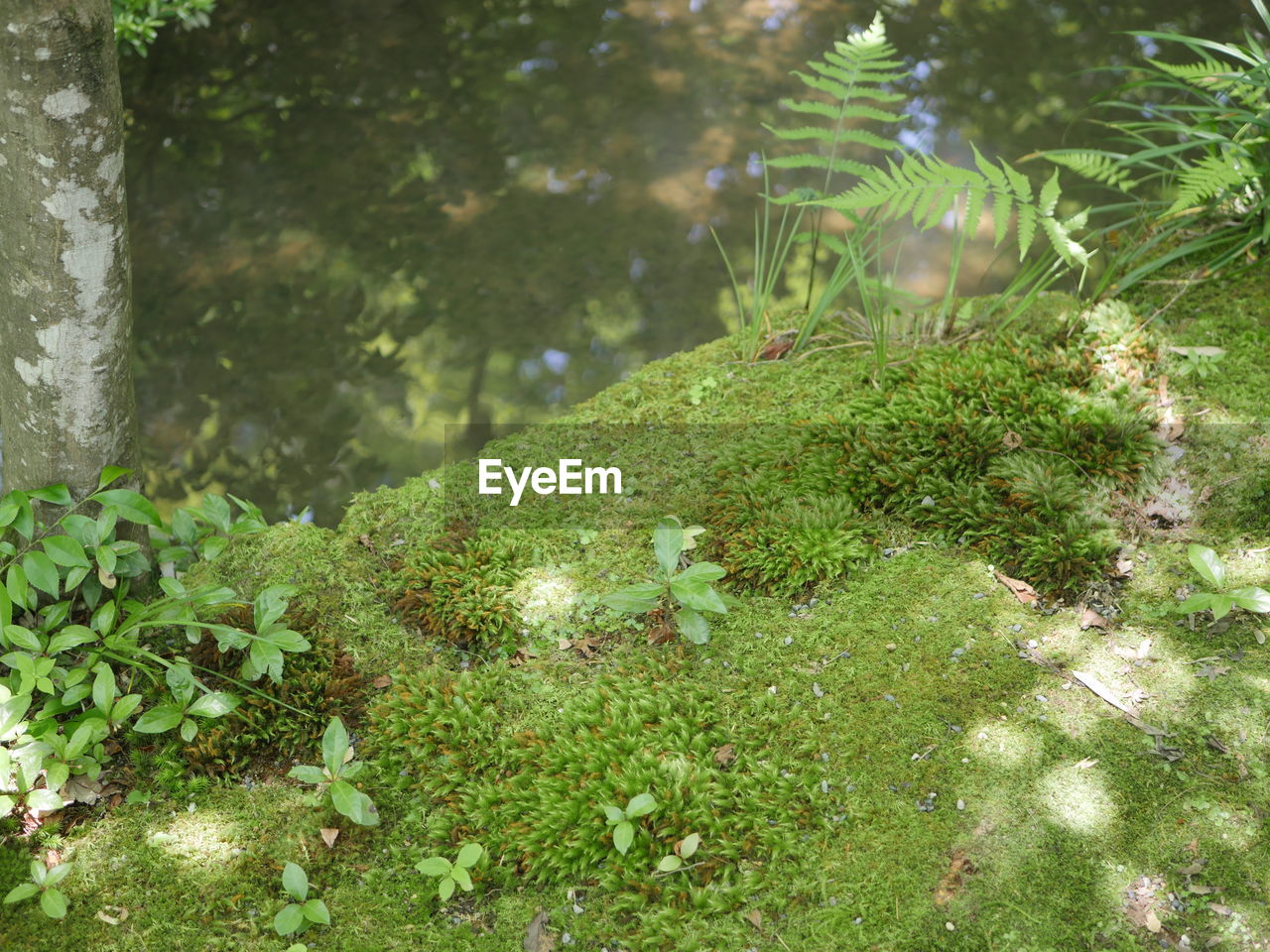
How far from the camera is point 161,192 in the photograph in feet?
18.8

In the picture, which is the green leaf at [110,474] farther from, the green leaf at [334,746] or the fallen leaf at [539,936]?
the fallen leaf at [539,936]

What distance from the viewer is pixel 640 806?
2.60 m

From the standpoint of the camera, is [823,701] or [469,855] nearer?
[469,855]

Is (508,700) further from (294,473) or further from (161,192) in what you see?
(161,192)

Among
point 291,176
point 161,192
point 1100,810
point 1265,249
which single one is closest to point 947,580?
point 1100,810

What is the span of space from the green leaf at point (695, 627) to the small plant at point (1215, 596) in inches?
59.0

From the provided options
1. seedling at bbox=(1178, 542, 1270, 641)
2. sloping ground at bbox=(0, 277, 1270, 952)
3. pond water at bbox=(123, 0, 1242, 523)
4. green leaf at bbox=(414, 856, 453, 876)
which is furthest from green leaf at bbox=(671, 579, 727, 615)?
pond water at bbox=(123, 0, 1242, 523)

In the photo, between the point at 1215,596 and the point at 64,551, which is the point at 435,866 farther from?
the point at 1215,596

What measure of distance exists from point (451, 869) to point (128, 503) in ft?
4.92

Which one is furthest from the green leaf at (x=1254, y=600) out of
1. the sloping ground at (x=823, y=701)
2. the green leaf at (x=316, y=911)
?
the green leaf at (x=316, y=911)

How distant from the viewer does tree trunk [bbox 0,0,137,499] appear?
8.40 ft

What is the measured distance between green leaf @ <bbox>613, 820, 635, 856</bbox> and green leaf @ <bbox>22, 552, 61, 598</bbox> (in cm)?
177

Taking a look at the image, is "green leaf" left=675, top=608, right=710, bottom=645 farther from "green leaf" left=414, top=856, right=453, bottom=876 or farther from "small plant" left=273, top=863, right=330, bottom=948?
"small plant" left=273, top=863, right=330, bottom=948

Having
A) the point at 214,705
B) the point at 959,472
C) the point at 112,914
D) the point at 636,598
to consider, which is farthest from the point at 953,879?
the point at 112,914
